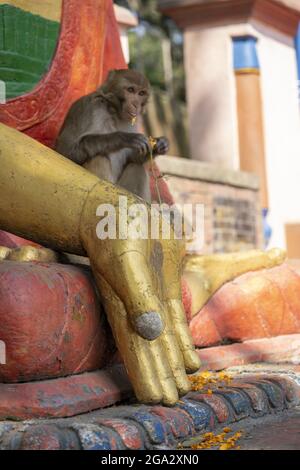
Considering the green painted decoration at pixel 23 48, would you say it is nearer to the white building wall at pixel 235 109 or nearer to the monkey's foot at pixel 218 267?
the monkey's foot at pixel 218 267

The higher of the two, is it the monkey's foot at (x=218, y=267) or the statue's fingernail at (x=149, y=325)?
the monkey's foot at (x=218, y=267)

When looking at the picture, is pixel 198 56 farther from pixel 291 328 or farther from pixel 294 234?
pixel 291 328

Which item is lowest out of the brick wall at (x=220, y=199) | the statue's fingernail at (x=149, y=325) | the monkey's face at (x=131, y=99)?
the statue's fingernail at (x=149, y=325)

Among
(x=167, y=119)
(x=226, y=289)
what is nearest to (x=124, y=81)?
(x=226, y=289)

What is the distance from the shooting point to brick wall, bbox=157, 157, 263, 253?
538cm

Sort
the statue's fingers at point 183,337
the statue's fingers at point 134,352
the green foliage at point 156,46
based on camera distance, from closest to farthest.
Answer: the statue's fingers at point 134,352 → the statue's fingers at point 183,337 → the green foliage at point 156,46

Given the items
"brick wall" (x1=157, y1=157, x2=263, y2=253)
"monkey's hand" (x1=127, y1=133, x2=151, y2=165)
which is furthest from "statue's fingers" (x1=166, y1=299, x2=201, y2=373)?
"brick wall" (x1=157, y1=157, x2=263, y2=253)

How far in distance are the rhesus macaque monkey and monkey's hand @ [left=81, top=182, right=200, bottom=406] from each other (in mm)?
480

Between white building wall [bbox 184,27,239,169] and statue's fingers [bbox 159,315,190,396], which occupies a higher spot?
white building wall [bbox 184,27,239,169]

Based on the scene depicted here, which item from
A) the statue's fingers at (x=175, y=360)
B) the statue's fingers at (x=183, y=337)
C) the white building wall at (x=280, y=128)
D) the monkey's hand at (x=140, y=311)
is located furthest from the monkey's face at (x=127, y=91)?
the white building wall at (x=280, y=128)

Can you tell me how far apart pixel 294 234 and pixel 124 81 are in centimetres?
412

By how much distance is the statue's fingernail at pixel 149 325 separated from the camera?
209cm

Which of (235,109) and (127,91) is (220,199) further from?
(127,91)

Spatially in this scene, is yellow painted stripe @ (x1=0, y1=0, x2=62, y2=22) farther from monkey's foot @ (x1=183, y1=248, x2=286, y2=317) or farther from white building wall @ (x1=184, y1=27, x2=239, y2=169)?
white building wall @ (x1=184, y1=27, x2=239, y2=169)
